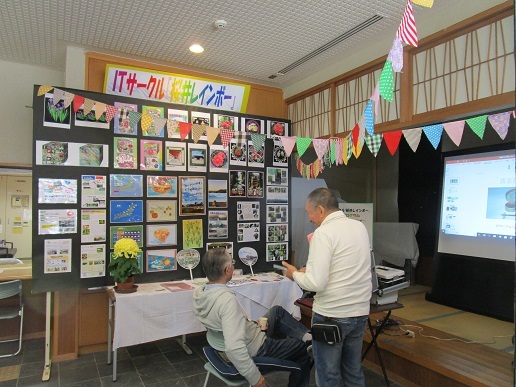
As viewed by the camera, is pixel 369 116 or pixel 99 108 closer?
pixel 369 116

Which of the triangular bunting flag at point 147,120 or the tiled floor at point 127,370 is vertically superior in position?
the triangular bunting flag at point 147,120

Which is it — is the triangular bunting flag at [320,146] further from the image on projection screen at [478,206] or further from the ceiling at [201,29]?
the image on projection screen at [478,206]

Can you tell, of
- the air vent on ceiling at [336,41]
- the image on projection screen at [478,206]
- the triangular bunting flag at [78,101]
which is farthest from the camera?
the image on projection screen at [478,206]

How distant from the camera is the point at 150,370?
3213 mm

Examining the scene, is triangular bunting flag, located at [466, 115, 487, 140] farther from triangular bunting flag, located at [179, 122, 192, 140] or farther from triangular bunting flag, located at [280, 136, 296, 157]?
triangular bunting flag, located at [179, 122, 192, 140]

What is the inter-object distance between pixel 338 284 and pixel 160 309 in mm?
1748

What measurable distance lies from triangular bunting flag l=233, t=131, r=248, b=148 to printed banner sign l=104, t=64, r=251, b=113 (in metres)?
0.40

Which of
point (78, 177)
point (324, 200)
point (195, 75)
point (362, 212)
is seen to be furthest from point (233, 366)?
point (195, 75)

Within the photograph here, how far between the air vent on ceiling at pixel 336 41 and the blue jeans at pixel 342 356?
2433mm

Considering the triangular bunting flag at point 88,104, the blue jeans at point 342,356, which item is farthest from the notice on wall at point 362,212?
the triangular bunting flag at point 88,104

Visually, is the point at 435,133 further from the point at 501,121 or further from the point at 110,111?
the point at 110,111

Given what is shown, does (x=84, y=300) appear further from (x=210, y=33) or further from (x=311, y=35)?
(x=311, y=35)

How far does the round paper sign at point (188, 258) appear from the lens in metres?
3.76

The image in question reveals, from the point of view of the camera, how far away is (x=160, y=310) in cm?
312
